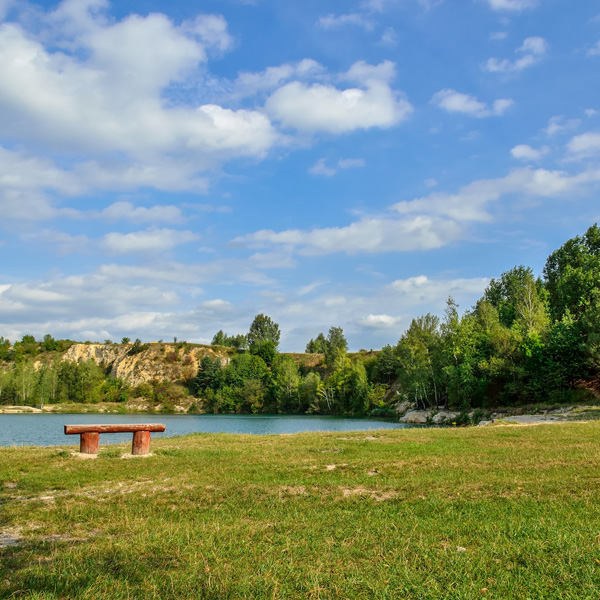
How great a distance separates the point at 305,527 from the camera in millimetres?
7508

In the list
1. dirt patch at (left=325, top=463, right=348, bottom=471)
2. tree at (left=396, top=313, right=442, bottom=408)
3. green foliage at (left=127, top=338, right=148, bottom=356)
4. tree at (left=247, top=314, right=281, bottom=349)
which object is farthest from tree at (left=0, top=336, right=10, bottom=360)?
dirt patch at (left=325, top=463, right=348, bottom=471)

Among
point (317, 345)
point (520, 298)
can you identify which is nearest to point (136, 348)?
point (317, 345)

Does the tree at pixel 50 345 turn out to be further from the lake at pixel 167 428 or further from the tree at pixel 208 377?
the lake at pixel 167 428

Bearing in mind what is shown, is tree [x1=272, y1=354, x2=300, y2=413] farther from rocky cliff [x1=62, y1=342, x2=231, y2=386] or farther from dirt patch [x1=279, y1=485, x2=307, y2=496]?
dirt patch [x1=279, y1=485, x2=307, y2=496]

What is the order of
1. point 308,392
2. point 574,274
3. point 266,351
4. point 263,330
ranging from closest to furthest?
point 574,274
point 308,392
point 266,351
point 263,330

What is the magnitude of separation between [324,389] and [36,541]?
9920 cm

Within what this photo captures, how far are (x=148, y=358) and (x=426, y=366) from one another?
343 feet

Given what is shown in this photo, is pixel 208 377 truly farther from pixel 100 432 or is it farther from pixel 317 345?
pixel 100 432

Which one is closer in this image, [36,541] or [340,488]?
[36,541]

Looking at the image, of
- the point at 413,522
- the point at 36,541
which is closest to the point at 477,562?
the point at 413,522

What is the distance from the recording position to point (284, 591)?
A: 514cm

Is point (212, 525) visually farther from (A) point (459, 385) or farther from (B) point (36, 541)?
(A) point (459, 385)

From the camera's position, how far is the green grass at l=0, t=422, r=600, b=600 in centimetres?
532

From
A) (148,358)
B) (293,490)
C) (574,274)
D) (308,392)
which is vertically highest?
(574,274)
